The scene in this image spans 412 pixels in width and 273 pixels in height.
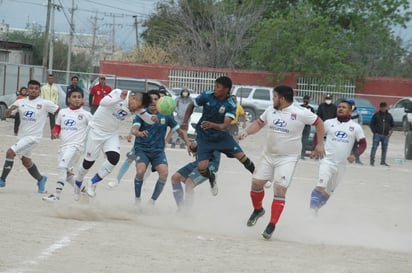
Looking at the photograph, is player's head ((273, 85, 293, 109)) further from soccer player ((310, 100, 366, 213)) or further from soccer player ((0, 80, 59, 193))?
soccer player ((0, 80, 59, 193))

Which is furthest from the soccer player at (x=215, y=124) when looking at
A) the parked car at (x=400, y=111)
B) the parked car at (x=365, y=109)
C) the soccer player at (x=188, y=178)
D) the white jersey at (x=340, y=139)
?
the parked car at (x=365, y=109)

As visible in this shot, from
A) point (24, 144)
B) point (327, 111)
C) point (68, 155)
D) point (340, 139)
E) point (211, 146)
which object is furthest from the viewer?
point (327, 111)

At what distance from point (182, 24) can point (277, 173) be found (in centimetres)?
5255

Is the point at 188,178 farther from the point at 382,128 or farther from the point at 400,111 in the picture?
the point at 400,111

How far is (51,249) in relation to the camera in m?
8.75

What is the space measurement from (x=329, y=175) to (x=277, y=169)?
2281mm

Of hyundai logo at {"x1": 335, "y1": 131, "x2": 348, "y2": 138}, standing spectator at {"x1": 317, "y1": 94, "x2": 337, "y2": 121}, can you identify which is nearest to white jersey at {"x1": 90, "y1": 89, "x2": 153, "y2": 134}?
hyundai logo at {"x1": 335, "y1": 131, "x2": 348, "y2": 138}

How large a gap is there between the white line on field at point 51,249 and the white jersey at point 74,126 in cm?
230

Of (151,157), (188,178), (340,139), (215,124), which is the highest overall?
(215,124)

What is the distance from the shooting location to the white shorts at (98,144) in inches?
491

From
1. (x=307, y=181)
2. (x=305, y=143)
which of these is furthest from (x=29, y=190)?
(x=305, y=143)

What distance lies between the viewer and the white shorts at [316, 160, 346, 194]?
42.2ft

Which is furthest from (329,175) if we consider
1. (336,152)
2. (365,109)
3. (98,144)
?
(365,109)

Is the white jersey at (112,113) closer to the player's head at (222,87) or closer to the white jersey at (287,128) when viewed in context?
the player's head at (222,87)
